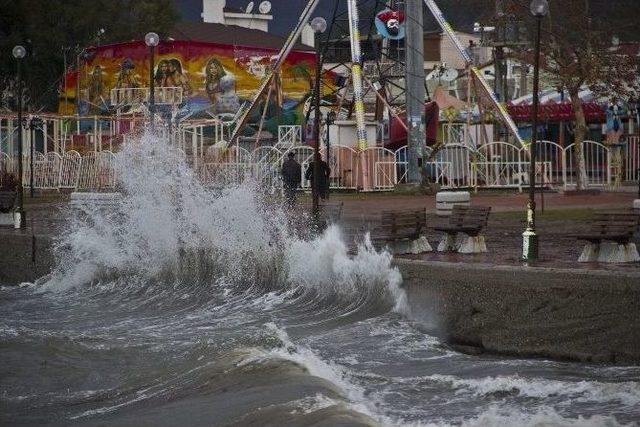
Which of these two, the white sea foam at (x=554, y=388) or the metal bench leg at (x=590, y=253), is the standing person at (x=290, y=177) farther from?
the white sea foam at (x=554, y=388)

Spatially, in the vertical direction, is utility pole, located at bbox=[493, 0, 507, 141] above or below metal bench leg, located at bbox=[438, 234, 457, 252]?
above

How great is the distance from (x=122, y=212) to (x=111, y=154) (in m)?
15.4

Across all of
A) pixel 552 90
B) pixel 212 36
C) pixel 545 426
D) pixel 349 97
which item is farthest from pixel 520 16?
pixel 212 36

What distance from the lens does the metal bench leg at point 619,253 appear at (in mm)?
16094

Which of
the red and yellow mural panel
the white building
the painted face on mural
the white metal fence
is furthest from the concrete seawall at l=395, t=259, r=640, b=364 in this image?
the white building

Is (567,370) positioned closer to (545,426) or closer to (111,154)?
(545,426)

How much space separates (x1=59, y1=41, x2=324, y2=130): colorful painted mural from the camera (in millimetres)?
58062

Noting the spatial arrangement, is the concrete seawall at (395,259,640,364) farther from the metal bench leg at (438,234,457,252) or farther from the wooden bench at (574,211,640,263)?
the metal bench leg at (438,234,457,252)

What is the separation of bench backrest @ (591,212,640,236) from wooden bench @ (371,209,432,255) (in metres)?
3.15

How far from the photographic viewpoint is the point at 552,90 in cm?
4706

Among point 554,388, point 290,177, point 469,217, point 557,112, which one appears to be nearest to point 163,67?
point 557,112

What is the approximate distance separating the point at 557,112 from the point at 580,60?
967cm

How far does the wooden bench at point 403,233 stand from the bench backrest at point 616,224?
3.15m

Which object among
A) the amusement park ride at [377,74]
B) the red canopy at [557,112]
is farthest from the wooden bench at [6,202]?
the red canopy at [557,112]
